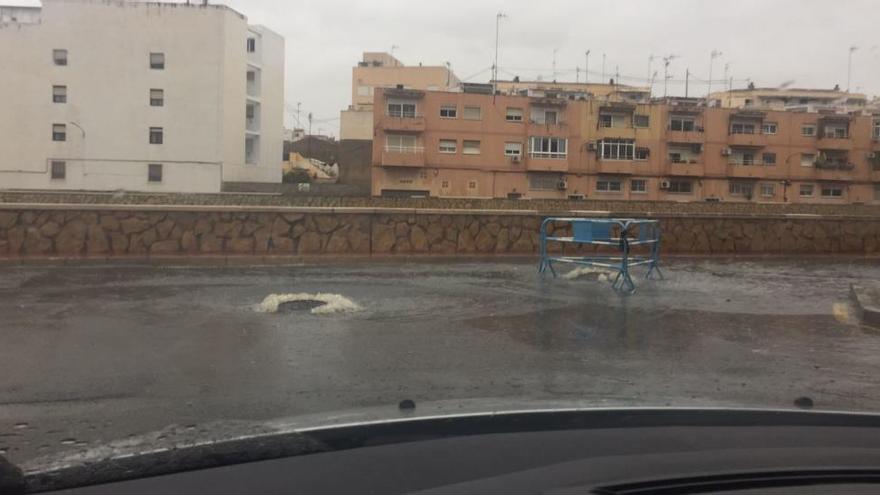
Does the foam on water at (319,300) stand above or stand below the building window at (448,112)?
below

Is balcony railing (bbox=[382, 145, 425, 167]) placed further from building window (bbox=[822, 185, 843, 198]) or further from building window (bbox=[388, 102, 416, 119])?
building window (bbox=[822, 185, 843, 198])

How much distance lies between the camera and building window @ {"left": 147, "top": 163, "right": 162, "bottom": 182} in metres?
59.0

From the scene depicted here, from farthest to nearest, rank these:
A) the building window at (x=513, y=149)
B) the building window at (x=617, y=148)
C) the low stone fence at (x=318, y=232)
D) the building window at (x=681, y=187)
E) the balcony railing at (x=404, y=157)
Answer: the building window at (x=681, y=187) → the building window at (x=617, y=148) → the building window at (x=513, y=149) → the balcony railing at (x=404, y=157) → the low stone fence at (x=318, y=232)

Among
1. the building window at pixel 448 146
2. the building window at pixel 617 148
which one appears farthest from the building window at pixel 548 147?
the building window at pixel 448 146

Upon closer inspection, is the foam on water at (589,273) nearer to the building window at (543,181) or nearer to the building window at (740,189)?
the building window at (543,181)

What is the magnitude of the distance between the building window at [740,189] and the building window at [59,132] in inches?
2026

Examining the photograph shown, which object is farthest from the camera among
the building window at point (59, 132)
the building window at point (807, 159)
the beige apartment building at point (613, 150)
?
the building window at point (807, 159)

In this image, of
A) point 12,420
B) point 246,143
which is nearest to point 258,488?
point 12,420

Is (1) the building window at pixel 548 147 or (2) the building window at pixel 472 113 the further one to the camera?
(1) the building window at pixel 548 147

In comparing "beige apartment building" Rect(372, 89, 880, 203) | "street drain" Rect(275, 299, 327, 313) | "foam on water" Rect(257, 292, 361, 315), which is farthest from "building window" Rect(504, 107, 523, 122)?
"street drain" Rect(275, 299, 327, 313)

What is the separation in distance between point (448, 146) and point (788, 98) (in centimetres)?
3773

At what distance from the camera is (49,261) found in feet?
43.7

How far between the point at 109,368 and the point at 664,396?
428cm

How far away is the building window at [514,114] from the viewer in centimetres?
6028
